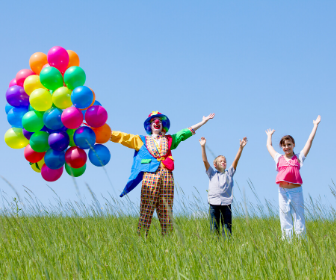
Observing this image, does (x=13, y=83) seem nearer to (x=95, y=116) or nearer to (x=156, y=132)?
Result: (x=95, y=116)

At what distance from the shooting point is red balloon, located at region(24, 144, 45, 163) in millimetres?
4441

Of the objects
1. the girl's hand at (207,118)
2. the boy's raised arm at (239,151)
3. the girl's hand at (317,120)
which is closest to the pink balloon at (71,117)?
the girl's hand at (207,118)

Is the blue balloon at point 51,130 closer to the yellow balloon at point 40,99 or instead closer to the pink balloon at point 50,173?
the yellow balloon at point 40,99

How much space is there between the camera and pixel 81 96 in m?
4.10

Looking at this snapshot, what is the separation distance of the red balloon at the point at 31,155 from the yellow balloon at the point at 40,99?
59cm

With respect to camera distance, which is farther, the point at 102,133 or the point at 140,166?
the point at 140,166

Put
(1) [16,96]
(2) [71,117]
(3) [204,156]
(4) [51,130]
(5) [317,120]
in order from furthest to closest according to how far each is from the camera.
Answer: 1. (3) [204,156]
2. (5) [317,120]
3. (1) [16,96]
4. (4) [51,130]
5. (2) [71,117]

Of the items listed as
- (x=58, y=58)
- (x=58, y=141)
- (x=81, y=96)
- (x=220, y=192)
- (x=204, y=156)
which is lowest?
(x=220, y=192)

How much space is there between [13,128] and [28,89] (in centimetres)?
61

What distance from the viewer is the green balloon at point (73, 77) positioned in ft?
14.0

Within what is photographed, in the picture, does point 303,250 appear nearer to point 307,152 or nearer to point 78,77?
point 307,152

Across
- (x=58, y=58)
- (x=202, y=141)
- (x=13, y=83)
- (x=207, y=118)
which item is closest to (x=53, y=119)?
(x=58, y=58)

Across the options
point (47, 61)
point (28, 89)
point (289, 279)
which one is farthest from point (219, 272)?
point (47, 61)

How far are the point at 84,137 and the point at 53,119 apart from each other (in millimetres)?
444
